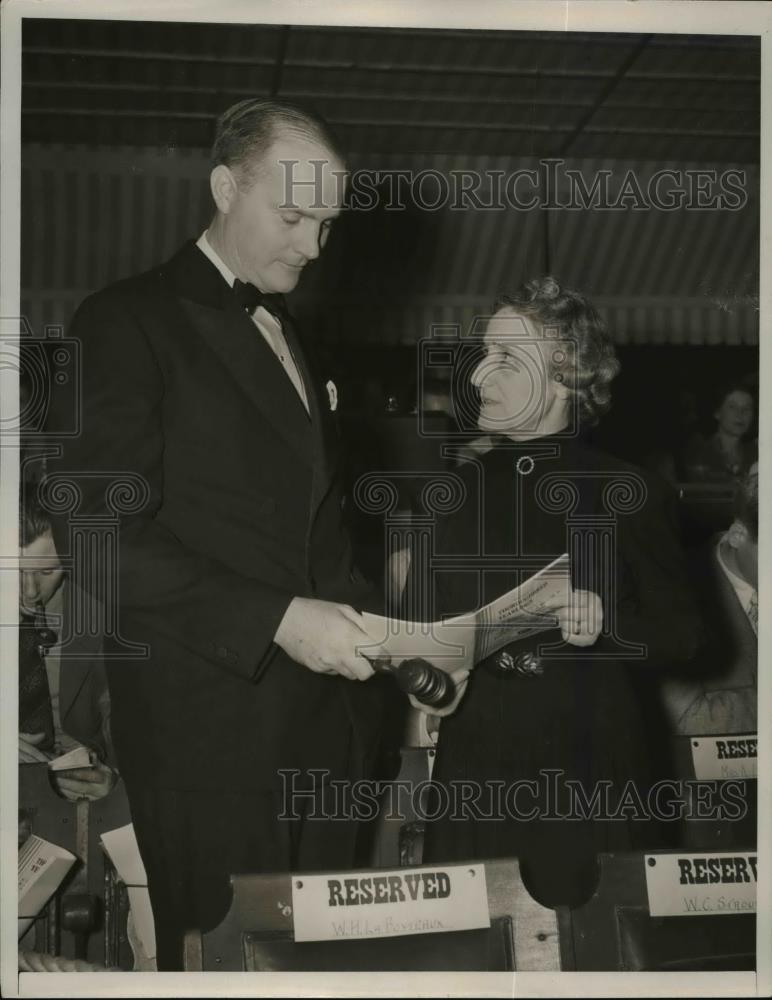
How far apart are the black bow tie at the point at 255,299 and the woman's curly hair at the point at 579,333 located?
47 cm

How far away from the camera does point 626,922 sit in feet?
8.16

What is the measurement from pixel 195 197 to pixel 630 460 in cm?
104

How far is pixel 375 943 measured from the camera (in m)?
2.47

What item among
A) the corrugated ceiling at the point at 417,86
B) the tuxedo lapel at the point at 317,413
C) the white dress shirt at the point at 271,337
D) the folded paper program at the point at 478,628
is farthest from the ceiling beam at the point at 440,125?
the folded paper program at the point at 478,628

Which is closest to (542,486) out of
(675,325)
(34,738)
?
(675,325)

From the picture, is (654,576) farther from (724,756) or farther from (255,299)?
(255,299)

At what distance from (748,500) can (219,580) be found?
1124 mm

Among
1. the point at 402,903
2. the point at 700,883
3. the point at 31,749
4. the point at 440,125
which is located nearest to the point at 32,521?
the point at 31,749

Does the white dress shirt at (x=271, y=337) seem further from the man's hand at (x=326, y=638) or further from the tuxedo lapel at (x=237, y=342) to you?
the man's hand at (x=326, y=638)

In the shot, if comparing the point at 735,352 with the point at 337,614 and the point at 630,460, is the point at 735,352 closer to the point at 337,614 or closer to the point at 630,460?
the point at 630,460

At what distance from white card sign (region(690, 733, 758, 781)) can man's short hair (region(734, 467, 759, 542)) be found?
43 cm

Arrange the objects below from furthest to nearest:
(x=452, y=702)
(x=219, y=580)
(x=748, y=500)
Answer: (x=748, y=500)
(x=452, y=702)
(x=219, y=580)

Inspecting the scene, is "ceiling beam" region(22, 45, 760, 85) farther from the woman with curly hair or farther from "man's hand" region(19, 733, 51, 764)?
"man's hand" region(19, 733, 51, 764)

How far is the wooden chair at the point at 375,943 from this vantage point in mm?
2410
